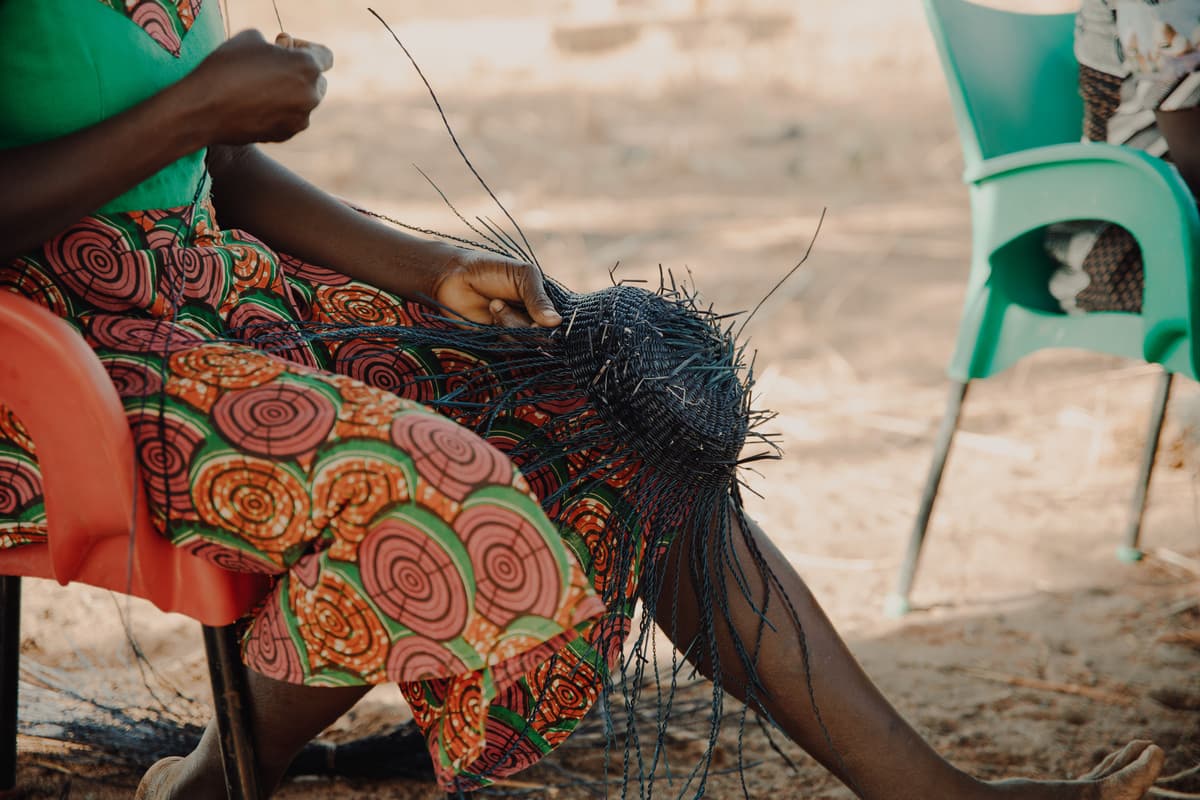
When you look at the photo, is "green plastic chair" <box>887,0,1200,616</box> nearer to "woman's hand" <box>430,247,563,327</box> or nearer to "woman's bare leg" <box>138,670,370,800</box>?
"woman's hand" <box>430,247,563,327</box>

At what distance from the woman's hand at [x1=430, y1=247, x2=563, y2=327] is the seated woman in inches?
50.3

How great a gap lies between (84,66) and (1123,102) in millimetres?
1831

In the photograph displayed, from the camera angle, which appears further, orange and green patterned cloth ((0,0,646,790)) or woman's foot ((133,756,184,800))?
woman's foot ((133,756,184,800))

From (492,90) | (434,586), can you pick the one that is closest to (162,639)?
(434,586)

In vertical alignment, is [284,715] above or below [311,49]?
below

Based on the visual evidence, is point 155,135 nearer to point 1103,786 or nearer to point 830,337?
point 1103,786

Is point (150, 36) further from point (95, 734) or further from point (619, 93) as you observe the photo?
point (619, 93)

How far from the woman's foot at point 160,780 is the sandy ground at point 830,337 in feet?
1.05

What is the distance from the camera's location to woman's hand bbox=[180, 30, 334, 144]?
1095mm

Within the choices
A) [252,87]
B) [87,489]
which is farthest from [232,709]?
[252,87]

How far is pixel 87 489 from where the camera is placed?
101cm

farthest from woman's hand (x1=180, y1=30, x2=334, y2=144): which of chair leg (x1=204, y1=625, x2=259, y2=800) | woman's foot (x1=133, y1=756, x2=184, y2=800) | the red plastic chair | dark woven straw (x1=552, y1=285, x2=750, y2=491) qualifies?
woman's foot (x1=133, y1=756, x2=184, y2=800)

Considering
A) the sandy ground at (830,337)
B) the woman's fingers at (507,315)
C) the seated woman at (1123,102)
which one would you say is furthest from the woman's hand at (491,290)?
the seated woman at (1123,102)

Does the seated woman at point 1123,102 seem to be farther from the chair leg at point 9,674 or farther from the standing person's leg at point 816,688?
the chair leg at point 9,674
